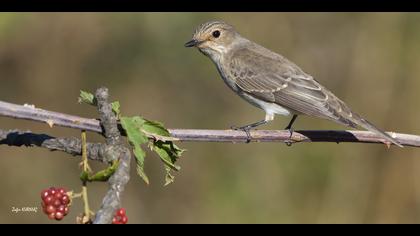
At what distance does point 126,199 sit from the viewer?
9234 mm

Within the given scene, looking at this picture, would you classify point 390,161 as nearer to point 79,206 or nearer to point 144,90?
point 144,90

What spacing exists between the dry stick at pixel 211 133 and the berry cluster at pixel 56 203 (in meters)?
0.36

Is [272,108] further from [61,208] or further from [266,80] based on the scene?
[61,208]

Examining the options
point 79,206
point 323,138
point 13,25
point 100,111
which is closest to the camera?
point 100,111

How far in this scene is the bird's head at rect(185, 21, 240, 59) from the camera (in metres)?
7.48

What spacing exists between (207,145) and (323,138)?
4.60 metres

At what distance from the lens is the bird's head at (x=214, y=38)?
7476 mm

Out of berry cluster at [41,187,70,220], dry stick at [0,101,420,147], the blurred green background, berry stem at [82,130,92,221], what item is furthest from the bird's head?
berry cluster at [41,187,70,220]

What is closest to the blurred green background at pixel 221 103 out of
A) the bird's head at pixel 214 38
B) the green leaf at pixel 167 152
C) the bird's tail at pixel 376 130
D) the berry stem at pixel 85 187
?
the bird's head at pixel 214 38

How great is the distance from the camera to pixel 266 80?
721 cm

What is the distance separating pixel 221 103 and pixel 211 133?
5.21 metres

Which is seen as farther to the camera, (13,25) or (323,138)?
(13,25)
